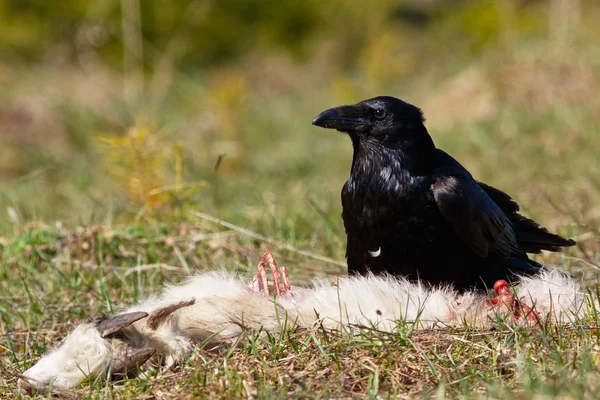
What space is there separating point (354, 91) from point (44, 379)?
9.64 meters

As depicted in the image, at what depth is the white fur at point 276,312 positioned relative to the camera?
7.93ft

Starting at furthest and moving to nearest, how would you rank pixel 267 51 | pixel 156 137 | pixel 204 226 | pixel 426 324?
pixel 267 51 < pixel 156 137 < pixel 204 226 < pixel 426 324

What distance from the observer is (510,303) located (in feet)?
8.96

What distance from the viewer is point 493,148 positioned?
24.3ft

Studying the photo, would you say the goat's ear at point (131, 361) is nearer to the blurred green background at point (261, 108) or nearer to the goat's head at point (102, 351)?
the goat's head at point (102, 351)

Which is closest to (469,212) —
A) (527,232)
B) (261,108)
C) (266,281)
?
(527,232)

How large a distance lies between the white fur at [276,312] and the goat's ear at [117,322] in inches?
1.5

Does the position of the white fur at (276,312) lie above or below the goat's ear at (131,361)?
above

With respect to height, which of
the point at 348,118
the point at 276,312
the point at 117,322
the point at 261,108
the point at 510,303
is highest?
the point at 261,108

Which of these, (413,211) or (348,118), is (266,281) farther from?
(348,118)

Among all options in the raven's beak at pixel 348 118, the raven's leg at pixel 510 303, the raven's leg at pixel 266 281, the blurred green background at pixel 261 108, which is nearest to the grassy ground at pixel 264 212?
the blurred green background at pixel 261 108

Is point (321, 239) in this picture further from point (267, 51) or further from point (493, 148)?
point (267, 51)

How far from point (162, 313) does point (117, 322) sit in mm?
145

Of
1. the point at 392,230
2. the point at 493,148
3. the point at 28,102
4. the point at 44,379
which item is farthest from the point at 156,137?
the point at 28,102
